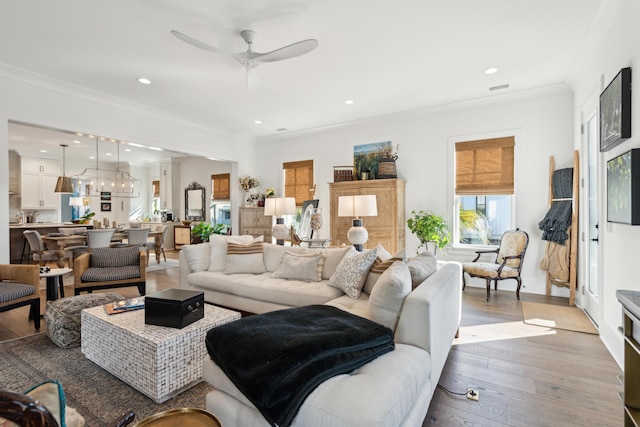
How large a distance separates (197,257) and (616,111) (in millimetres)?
4414

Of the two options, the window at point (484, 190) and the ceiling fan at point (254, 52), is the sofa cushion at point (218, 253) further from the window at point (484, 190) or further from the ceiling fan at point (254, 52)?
the window at point (484, 190)

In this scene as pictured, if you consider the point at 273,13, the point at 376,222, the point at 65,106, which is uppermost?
the point at 273,13

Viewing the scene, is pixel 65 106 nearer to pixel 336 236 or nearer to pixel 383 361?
pixel 336 236

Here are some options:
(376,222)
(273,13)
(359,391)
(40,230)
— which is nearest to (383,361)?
(359,391)

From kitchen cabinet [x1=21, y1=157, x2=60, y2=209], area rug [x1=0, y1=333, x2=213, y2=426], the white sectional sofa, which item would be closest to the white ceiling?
the white sectional sofa

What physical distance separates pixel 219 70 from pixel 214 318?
119 inches

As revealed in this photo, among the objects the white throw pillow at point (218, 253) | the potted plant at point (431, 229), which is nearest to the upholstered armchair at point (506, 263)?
the potted plant at point (431, 229)

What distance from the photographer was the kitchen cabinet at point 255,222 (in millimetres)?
7203

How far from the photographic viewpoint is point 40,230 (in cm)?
739

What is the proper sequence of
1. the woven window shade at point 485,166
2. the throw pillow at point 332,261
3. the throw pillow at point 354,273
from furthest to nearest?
the woven window shade at point 485,166 → the throw pillow at point 332,261 → the throw pillow at point 354,273

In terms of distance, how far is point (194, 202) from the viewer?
9.96 metres

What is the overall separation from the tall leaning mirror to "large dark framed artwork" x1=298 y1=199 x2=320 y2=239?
14.6ft

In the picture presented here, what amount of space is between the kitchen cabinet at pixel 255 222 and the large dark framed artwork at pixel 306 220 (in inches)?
41.5

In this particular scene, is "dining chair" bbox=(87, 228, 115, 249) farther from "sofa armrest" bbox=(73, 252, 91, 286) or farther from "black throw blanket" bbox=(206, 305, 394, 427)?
"black throw blanket" bbox=(206, 305, 394, 427)
